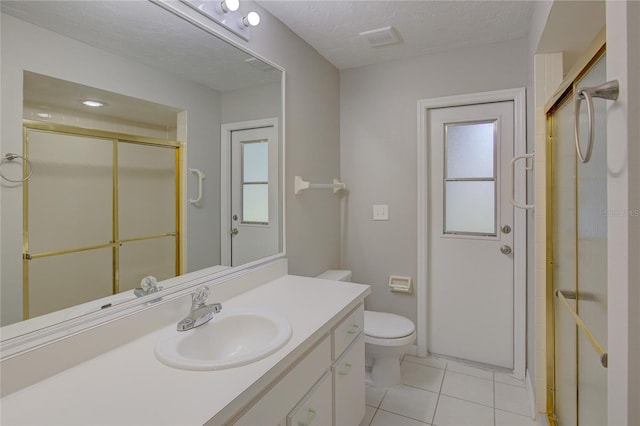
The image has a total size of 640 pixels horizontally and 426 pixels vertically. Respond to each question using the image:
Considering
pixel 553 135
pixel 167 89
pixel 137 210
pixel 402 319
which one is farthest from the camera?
pixel 402 319

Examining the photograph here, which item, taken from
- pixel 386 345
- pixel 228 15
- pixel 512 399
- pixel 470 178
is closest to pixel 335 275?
pixel 386 345

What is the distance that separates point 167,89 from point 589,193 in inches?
62.5

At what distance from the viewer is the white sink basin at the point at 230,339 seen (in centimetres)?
97

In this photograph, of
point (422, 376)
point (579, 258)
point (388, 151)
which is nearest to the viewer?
point (579, 258)

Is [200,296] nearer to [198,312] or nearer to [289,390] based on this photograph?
[198,312]

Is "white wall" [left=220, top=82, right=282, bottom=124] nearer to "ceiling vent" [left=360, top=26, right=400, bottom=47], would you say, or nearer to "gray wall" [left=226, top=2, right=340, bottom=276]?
"gray wall" [left=226, top=2, right=340, bottom=276]

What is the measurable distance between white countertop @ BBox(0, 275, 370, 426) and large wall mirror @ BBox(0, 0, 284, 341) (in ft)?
0.58

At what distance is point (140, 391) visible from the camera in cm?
81

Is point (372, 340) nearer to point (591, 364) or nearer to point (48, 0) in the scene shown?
point (591, 364)

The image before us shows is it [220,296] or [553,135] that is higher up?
[553,135]

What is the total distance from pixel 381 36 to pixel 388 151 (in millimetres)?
818

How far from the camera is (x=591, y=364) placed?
3.56 feet

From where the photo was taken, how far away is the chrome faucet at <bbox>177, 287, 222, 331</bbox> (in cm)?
118

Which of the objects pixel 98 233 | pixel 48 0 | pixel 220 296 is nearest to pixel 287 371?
pixel 220 296
